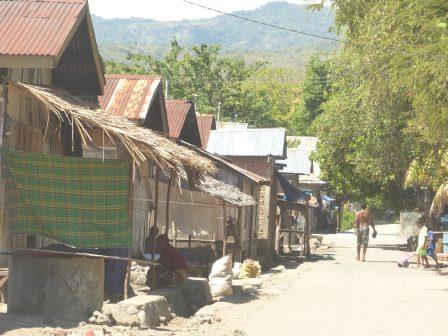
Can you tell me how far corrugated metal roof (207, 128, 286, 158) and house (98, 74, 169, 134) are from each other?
11.7 metres

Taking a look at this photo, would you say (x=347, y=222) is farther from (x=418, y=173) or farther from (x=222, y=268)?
(x=222, y=268)

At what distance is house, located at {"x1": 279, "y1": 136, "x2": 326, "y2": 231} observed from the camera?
178ft

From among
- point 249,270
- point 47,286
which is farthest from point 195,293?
point 249,270

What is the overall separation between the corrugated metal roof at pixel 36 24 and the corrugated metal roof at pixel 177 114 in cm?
1043

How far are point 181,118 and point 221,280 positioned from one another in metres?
7.72

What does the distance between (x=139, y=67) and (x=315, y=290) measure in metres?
44.5

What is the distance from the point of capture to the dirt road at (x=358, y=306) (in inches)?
444

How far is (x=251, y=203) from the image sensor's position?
72.0 ft

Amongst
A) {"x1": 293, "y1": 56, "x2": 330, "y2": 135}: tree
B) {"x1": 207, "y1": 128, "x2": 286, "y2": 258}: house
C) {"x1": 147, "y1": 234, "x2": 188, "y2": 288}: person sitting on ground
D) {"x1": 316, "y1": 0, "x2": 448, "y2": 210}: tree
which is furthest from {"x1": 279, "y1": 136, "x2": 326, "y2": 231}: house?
{"x1": 147, "y1": 234, "x2": 188, "y2": 288}: person sitting on ground

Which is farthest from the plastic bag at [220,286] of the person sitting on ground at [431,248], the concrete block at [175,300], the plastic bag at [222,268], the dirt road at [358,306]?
the person sitting on ground at [431,248]

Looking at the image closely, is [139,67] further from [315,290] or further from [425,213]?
[315,290]

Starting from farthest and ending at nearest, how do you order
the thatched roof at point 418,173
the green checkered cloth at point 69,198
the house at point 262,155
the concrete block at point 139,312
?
the house at point 262,155, the thatched roof at point 418,173, the concrete block at point 139,312, the green checkered cloth at point 69,198

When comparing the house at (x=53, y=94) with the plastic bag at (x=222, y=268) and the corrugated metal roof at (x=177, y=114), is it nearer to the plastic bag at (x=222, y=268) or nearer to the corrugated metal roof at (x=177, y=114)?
the plastic bag at (x=222, y=268)

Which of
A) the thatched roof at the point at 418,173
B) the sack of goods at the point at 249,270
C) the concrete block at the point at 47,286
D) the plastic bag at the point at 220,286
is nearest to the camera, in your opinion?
the concrete block at the point at 47,286
